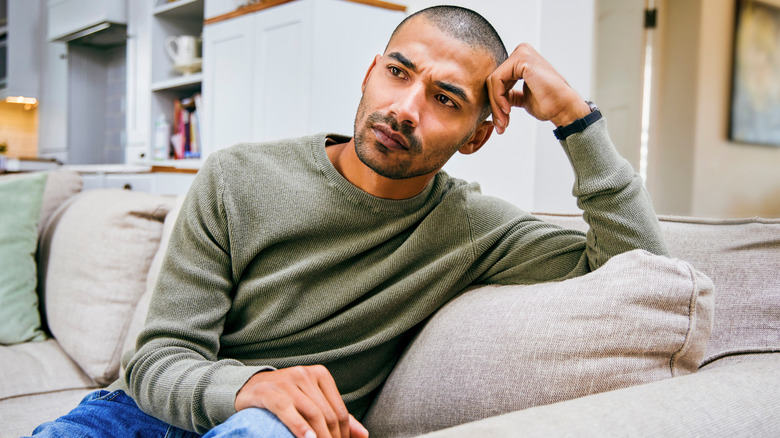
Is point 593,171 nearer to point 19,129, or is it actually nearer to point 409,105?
point 409,105

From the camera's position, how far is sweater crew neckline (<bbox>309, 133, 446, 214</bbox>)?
113 centimetres

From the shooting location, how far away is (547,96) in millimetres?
1145

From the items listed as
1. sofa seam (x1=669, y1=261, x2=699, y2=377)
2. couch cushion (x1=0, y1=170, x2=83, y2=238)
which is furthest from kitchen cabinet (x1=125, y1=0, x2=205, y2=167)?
sofa seam (x1=669, y1=261, x2=699, y2=377)

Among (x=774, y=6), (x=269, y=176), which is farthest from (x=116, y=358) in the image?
(x=774, y=6)

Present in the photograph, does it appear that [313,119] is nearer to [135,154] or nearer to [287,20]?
[287,20]

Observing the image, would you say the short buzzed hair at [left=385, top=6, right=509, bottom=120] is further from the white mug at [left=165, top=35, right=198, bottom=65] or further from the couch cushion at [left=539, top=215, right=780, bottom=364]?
the white mug at [left=165, top=35, right=198, bottom=65]

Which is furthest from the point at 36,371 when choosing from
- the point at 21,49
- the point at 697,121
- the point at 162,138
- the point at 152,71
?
the point at 21,49

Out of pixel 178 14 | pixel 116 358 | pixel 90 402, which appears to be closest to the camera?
pixel 90 402

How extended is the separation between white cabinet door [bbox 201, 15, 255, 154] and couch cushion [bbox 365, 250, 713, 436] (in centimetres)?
221

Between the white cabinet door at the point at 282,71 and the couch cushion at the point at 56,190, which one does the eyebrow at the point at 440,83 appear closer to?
the couch cushion at the point at 56,190

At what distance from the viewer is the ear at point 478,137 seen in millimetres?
1241

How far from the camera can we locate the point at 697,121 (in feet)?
12.9

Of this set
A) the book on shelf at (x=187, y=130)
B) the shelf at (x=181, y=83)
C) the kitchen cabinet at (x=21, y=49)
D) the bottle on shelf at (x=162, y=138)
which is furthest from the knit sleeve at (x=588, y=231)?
the kitchen cabinet at (x=21, y=49)

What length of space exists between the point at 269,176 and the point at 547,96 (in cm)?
52
